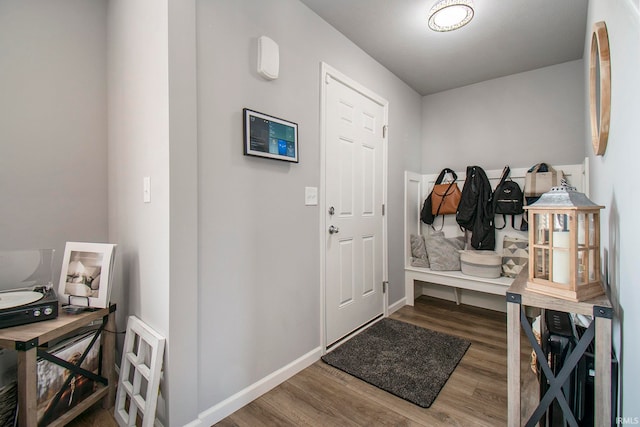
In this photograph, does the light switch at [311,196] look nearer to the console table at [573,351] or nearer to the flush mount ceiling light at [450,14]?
the console table at [573,351]

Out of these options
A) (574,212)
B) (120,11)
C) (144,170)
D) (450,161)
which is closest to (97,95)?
(120,11)

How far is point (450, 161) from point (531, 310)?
1741mm

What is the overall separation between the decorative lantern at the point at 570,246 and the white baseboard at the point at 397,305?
1.84 metres

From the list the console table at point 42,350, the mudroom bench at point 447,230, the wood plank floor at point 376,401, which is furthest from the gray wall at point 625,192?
the console table at point 42,350

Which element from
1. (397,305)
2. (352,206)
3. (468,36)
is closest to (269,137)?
(352,206)

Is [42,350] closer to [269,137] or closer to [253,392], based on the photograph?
[253,392]

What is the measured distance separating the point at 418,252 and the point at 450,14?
218 centimetres

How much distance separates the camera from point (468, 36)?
86.8 inches

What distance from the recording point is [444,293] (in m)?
3.23

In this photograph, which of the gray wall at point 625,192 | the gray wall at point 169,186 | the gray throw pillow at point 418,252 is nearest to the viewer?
the gray wall at point 625,192

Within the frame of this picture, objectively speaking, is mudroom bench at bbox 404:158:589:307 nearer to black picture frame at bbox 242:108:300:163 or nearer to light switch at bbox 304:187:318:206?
light switch at bbox 304:187:318:206

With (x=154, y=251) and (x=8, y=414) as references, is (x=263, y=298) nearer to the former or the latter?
(x=154, y=251)

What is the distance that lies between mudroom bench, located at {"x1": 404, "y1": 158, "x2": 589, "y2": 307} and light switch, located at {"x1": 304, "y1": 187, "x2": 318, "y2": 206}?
1480 millimetres

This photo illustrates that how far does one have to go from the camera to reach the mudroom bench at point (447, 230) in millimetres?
2537
